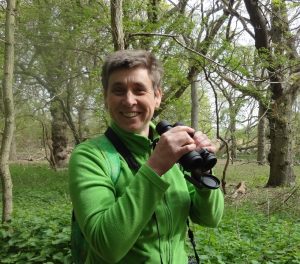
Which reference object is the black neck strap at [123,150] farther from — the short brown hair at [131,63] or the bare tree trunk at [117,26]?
the bare tree trunk at [117,26]

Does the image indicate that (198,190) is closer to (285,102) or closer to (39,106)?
(285,102)

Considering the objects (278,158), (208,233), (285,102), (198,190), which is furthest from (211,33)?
(198,190)

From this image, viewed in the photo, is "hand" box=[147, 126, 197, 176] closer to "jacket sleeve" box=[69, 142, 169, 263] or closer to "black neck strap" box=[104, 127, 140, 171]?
"jacket sleeve" box=[69, 142, 169, 263]

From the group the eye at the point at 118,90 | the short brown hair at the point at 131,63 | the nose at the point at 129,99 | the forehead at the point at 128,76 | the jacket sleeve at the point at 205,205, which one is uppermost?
the short brown hair at the point at 131,63

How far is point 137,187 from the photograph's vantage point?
1.39 m

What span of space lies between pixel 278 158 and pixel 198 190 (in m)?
10.7

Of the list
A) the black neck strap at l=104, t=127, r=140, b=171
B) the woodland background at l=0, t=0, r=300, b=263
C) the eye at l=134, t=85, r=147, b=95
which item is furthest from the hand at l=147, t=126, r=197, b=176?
the woodland background at l=0, t=0, r=300, b=263

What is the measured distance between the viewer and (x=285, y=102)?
11.4 metres

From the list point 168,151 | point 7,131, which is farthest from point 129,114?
point 7,131

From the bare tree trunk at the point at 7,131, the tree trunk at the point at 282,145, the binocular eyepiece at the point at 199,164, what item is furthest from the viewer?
the tree trunk at the point at 282,145

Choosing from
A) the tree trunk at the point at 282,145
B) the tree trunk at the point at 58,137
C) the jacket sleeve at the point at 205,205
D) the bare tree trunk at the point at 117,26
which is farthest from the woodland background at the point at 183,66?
the jacket sleeve at the point at 205,205

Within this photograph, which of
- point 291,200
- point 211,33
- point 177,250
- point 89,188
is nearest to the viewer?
point 89,188

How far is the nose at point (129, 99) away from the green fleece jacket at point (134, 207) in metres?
0.12

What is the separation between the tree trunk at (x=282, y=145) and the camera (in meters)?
11.4
